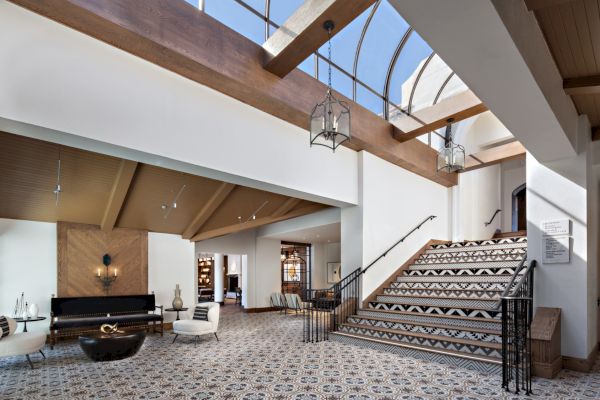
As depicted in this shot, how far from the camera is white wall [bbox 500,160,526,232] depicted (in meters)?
12.8

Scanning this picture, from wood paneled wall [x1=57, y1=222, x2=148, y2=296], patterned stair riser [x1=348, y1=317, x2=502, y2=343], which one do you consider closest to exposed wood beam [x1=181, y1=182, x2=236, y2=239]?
wood paneled wall [x1=57, y1=222, x2=148, y2=296]

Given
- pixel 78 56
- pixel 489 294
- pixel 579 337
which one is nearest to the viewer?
pixel 78 56

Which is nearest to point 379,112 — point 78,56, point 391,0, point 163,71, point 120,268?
point 163,71

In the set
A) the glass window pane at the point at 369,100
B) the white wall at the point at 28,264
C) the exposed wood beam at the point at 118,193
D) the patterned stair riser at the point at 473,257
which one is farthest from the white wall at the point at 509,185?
the white wall at the point at 28,264

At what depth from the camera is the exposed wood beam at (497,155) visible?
29.8 ft

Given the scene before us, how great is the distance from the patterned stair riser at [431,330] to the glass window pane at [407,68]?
466 centimetres

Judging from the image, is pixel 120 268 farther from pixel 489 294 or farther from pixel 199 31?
pixel 489 294

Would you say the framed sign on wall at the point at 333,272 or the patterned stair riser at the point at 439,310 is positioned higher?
the patterned stair riser at the point at 439,310

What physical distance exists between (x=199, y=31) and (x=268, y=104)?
1.51 m

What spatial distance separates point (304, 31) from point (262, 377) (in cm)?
451

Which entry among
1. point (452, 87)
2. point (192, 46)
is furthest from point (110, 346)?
point (452, 87)

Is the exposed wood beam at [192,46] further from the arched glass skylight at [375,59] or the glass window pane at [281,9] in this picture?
the glass window pane at [281,9]

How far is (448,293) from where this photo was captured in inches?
284

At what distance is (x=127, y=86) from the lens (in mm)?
4652
